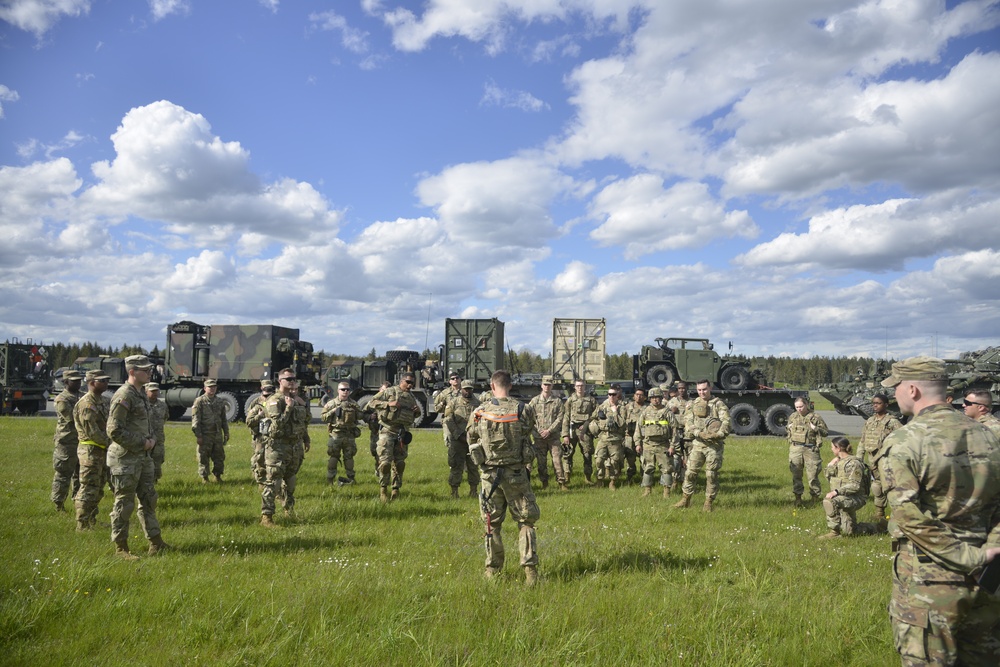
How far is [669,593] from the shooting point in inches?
213

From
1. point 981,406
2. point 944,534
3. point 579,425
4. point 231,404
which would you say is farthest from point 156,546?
point 231,404

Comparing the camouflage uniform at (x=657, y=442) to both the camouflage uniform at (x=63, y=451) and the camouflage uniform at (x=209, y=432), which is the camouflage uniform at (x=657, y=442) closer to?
the camouflage uniform at (x=209, y=432)

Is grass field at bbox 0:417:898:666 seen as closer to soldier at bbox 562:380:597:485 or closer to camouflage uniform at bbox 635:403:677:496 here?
camouflage uniform at bbox 635:403:677:496

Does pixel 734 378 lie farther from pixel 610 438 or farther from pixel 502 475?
pixel 502 475

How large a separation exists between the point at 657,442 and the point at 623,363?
134 feet

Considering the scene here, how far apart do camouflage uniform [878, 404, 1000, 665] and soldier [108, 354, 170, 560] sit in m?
6.49

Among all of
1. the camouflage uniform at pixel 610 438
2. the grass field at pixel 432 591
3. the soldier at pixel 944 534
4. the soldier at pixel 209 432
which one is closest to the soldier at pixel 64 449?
the grass field at pixel 432 591

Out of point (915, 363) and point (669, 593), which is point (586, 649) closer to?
point (669, 593)

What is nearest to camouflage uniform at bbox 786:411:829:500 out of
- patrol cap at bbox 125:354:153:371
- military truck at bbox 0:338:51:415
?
patrol cap at bbox 125:354:153:371

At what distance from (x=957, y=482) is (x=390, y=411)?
798 cm

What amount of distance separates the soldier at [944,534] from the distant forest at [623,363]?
18859mm

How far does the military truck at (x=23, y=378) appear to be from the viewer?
23.6m

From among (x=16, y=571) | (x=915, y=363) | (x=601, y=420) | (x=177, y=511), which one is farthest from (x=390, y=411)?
(x=915, y=363)

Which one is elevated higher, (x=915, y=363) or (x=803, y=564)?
(x=915, y=363)
